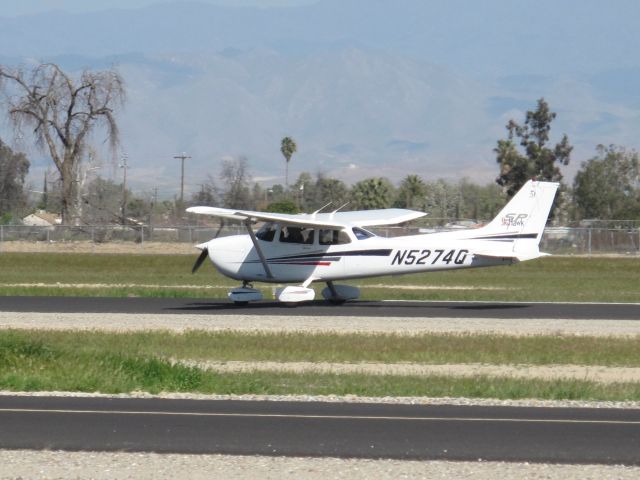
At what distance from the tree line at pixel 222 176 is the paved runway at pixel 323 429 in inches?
2281

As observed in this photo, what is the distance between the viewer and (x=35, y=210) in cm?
11212

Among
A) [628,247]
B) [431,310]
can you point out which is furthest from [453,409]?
[628,247]

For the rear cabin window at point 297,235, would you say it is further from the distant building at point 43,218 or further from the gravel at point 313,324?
the distant building at point 43,218

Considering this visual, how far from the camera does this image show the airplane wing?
28.0 meters

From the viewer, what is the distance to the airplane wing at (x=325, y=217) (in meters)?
28.0

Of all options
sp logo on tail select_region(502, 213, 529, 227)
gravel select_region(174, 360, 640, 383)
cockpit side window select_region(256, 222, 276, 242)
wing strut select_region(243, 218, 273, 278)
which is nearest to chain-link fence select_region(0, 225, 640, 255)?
cockpit side window select_region(256, 222, 276, 242)

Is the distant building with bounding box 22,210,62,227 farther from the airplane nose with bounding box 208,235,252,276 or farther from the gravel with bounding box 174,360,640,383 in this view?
the gravel with bounding box 174,360,640,383

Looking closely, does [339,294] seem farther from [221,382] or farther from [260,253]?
[221,382]

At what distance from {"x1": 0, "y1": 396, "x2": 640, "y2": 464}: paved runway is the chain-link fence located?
4736 centimetres

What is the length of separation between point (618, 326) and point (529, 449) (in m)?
14.2

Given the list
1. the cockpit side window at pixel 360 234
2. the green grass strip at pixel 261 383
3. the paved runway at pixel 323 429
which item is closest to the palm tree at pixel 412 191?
the cockpit side window at pixel 360 234

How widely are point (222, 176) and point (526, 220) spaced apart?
8270 cm

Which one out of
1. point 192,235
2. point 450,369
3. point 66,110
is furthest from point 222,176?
point 450,369

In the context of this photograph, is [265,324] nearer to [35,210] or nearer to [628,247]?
[628,247]
